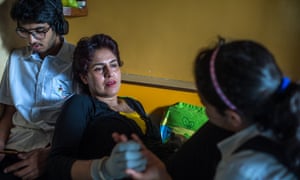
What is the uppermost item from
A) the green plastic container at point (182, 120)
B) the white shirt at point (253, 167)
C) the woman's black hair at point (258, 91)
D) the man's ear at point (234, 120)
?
the woman's black hair at point (258, 91)

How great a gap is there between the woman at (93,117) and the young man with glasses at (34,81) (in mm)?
102

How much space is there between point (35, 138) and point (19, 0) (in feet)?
1.82

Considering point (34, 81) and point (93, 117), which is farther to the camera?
point (34, 81)

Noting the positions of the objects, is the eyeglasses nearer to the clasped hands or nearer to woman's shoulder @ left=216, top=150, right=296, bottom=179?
the clasped hands

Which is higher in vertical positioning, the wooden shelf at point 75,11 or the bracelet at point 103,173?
the wooden shelf at point 75,11

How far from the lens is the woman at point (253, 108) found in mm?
788

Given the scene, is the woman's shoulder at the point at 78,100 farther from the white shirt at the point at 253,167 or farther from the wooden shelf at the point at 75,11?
the wooden shelf at the point at 75,11

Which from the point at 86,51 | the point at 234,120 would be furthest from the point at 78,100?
the point at 234,120

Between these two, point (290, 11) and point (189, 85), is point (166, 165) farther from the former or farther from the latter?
point (290, 11)

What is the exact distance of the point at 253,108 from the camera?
0.82m

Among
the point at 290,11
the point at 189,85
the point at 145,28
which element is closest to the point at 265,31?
the point at 290,11

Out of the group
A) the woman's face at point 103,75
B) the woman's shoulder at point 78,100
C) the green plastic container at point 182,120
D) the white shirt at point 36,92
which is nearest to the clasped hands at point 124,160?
the woman's shoulder at point 78,100

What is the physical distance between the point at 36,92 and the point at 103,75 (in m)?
0.31

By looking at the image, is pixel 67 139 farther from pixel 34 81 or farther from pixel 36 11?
pixel 36 11
